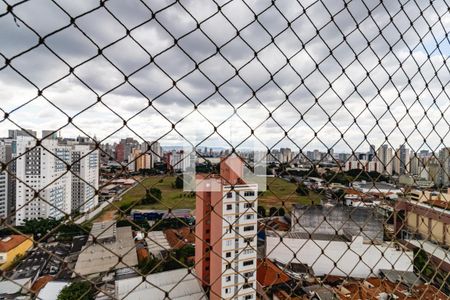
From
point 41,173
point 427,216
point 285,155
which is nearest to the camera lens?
point 285,155

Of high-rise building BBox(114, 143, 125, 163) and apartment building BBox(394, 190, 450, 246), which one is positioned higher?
high-rise building BBox(114, 143, 125, 163)

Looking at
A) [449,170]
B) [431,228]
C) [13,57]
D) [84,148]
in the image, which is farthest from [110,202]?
[449,170]

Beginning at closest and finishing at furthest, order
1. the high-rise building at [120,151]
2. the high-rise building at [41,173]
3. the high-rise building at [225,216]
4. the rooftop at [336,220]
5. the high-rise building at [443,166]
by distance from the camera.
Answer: the high-rise building at [41,173] → the high-rise building at [120,151] → the high-rise building at [225,216] → the rooftop at [336,220] → the high-rise building at [443,166]

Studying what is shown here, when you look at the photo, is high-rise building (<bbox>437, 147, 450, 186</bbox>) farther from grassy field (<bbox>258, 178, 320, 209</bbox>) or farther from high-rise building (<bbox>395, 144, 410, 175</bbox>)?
grassy field (<bbox>258, 178, 320, 209</bbox>)

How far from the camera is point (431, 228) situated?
3.94ft

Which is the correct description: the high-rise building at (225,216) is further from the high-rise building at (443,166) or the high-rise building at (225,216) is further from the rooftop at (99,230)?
the high-rise building at (443,166)

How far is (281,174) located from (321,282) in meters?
0.40

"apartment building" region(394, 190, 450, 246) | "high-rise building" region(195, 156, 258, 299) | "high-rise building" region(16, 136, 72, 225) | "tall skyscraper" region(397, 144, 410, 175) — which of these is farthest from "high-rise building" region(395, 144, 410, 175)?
"high-rise building" region(16, 136, 72, 225)

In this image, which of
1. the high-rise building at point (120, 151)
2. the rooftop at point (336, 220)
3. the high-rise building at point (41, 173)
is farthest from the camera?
the rooftop at point (336, 220)

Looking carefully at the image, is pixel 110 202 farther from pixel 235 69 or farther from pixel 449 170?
pixel 449 170

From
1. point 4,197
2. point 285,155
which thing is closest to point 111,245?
point 4,197

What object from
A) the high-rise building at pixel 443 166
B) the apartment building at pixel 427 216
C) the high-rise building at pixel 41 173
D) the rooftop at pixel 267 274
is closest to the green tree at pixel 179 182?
the high-rise building at pixel 41 173

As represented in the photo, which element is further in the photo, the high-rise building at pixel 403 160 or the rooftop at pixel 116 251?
the high-rise building at pixel 403 160

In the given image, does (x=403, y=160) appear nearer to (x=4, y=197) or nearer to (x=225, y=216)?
(x=225, y=216)
